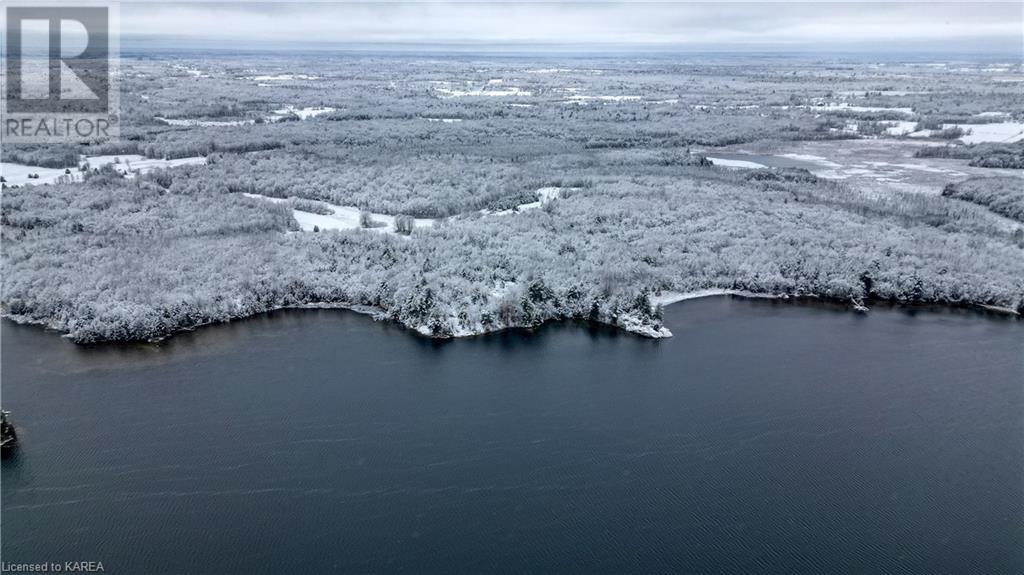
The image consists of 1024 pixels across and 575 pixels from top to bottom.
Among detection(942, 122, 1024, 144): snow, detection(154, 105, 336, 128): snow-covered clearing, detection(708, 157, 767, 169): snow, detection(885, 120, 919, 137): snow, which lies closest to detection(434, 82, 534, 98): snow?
detection(154, 105, 336, 128): snow-covered clearing

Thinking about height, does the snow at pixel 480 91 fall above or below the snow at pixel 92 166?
above

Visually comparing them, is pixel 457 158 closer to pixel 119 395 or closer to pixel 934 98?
pixel 119 395

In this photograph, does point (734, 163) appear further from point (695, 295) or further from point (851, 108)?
point (851, 108)

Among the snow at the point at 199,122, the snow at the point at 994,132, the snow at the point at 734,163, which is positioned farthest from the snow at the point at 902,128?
the snow at the point at 199,122

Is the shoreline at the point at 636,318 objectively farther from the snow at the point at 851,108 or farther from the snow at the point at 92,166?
the snow at the point at 851,108

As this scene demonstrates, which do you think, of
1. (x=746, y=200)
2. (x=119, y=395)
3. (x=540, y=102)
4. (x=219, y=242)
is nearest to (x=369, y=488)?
(x=119, y=395)

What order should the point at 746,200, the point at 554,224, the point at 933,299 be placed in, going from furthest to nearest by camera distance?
the point at 746,200 < the point at 554,224 < the point at 933,299
